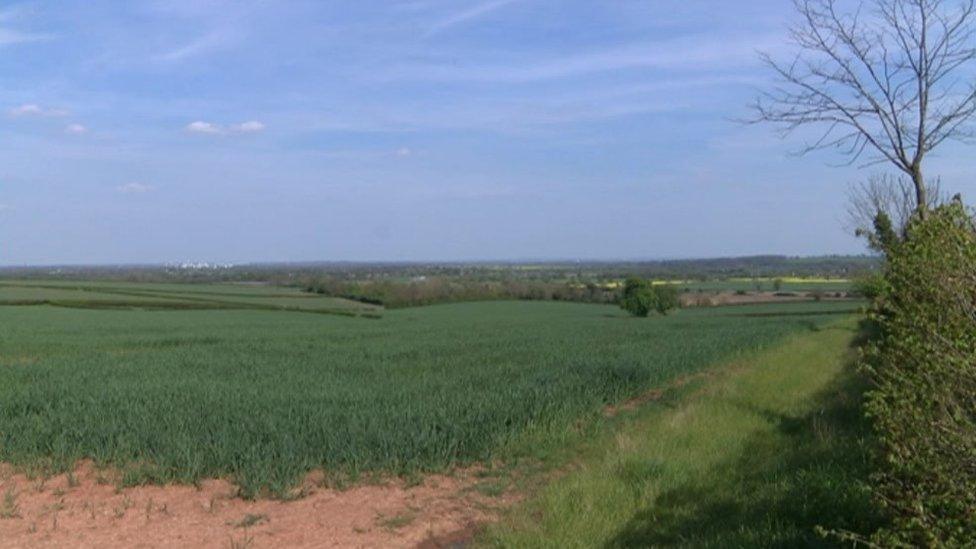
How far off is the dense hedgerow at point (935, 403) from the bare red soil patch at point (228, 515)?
447 cm

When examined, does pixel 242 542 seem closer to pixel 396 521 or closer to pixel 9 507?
pixel 396 521

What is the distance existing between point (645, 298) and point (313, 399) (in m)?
49.6

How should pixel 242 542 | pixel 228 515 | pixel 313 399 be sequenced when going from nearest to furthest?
1. pixel 242 542
2. pixel 228 515
3. pixel 313 399

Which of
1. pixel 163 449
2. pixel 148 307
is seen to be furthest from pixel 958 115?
pixel 148 307

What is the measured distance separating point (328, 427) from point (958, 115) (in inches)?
365

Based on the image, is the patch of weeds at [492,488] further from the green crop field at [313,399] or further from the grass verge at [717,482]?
the green crop field at [313,399]

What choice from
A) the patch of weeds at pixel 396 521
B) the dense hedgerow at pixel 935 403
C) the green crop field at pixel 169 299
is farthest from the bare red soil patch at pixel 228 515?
the green crop field at pixel 169 299

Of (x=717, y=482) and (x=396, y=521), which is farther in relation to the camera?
(x=717, y=482)

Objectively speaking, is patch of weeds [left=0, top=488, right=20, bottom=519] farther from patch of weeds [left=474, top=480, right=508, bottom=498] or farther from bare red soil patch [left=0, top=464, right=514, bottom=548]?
patch of weeds [left=474, top=480, right=508, bottom=498]

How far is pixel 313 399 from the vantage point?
14469 mm

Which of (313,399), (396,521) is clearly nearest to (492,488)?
(396,521)

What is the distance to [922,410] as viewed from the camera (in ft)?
14.7

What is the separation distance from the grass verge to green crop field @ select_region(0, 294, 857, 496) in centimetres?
156

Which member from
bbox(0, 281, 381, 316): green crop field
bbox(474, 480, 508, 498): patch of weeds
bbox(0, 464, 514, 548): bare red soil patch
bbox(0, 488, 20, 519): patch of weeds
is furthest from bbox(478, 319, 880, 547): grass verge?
bbox(0, 281, 381, 316): green crop field
